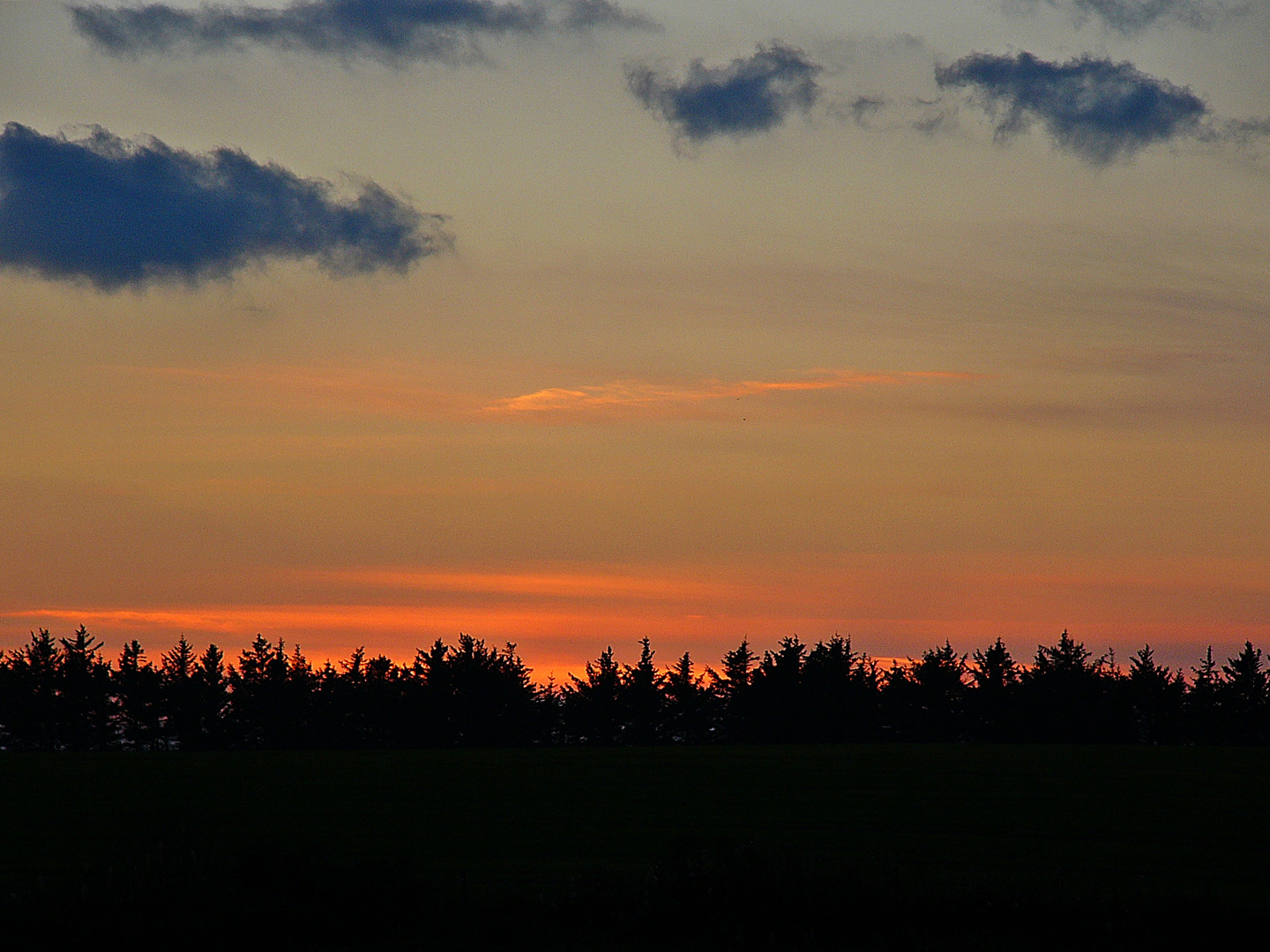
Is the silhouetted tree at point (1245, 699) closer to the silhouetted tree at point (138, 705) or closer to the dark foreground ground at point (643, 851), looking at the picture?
the dark foreground ground at point (643, 851)

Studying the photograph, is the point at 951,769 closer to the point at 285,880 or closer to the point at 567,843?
the point at 567,843

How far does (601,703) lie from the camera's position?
467 ft

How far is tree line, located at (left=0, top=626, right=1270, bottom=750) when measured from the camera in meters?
128

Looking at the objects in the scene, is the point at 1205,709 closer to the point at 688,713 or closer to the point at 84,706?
the point at 688,713

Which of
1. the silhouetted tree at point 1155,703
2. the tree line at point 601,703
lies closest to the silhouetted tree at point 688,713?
the tree line at point 601,703

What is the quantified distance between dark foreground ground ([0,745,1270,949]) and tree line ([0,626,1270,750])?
135 feet

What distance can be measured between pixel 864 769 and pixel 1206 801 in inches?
890

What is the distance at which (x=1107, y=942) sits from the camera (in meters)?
24.0

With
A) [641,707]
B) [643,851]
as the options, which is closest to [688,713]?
[641,707]

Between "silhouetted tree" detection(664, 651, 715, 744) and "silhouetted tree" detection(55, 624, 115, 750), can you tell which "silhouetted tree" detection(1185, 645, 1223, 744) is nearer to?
"silhouetted tree" detection(664, 651, 715, 744)

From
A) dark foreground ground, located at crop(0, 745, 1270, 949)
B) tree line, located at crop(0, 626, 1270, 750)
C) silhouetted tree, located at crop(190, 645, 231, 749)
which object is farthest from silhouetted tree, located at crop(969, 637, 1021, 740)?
silhouetted tree, located at crop(190, 645, 231, 749)

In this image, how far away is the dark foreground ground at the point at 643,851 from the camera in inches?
992

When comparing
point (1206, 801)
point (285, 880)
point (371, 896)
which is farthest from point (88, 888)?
point (1206, 801)

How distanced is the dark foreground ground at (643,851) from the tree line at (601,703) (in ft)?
135
